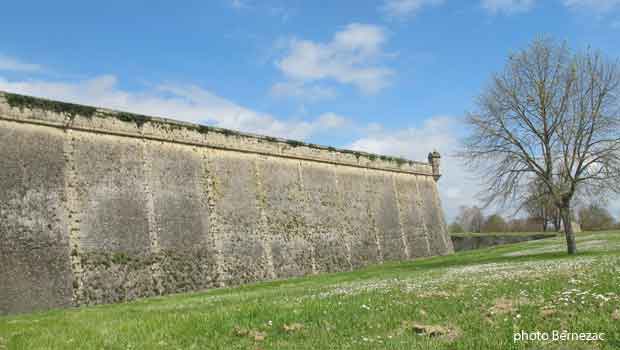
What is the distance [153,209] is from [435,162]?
2987 cm

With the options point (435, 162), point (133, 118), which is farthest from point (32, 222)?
point (435, 162)

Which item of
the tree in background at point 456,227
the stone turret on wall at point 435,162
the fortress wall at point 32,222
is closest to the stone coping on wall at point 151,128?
the fortress wall at point 32,222

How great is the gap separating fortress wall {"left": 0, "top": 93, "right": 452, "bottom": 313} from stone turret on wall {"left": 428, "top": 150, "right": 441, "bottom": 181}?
521 inches

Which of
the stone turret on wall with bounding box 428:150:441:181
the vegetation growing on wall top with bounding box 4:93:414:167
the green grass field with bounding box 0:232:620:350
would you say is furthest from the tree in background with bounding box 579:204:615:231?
the green grass field with bounding box 0:232:620:350

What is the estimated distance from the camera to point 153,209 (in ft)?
74.6

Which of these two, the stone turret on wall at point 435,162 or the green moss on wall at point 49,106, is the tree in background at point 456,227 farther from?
the green moss on wall at point 49,106

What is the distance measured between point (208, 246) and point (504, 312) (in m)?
18.9

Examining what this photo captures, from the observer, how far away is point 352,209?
3491 centimetres

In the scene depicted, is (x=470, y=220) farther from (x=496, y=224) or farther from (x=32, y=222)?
(x=32, y=222)

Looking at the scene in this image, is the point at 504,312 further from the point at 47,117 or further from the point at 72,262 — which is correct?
the point at 47,117

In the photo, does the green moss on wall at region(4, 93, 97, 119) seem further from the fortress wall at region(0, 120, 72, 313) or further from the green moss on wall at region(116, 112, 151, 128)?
the green moss on wall at region(116, 112, 151, 128)

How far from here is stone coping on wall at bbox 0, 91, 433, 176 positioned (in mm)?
19781

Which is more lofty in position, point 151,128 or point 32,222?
point 151,128

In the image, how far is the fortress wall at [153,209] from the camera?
18.7m
